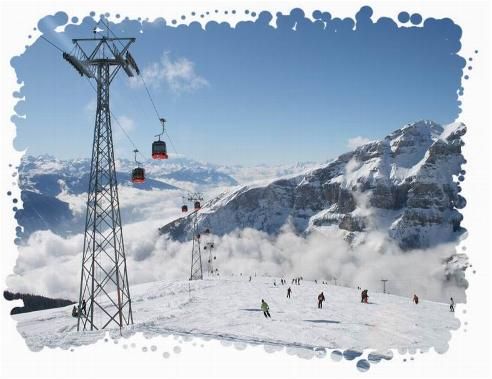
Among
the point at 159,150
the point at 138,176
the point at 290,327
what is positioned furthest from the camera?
the point at 138,176

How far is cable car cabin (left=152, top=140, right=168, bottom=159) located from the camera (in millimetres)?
27797

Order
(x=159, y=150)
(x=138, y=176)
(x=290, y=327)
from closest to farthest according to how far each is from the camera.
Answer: (x=290, y=327), (x=159, y=150), (x=138, y=176)

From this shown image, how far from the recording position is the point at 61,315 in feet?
123

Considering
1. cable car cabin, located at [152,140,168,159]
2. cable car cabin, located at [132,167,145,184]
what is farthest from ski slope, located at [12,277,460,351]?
cable car cabin, located at [152,140,168,159]

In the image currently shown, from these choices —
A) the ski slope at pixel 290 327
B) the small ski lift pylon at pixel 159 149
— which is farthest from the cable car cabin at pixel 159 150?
the ski slope at pixel 290 327

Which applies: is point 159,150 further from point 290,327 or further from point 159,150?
point 290,327

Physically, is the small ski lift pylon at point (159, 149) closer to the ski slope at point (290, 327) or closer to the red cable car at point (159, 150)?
the red cable car at point (159, 150)

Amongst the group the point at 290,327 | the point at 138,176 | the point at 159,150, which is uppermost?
the point at 159,150

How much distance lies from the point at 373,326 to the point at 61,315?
2632cm

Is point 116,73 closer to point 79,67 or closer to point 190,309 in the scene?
point 79,67

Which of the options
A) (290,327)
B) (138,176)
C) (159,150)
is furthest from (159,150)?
(290,327)

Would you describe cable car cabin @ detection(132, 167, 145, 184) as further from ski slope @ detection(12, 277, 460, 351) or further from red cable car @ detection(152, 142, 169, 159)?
ski slope @ detection(12, 277, 460, 351)

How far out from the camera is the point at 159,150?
27797mm

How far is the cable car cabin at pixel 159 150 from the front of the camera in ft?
91.2
